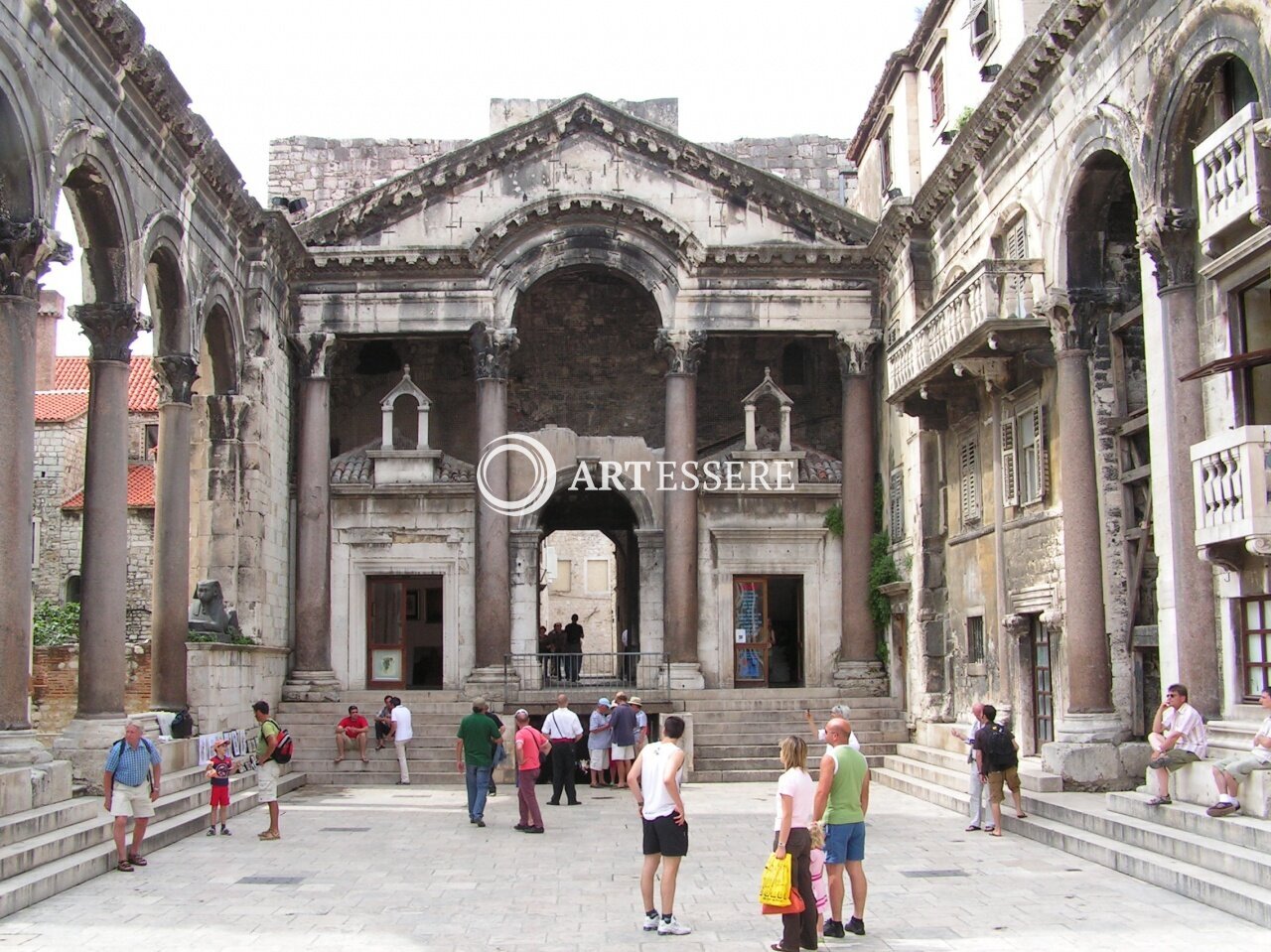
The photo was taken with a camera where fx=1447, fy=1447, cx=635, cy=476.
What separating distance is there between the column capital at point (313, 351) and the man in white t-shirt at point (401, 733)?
6.76 meters

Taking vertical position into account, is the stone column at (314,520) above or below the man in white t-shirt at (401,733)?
above

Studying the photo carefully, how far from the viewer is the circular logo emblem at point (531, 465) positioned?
84.5 feet

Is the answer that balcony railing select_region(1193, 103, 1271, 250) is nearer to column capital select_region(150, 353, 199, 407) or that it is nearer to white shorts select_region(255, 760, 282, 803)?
white shorts select_region(255, 760, 282, 803)

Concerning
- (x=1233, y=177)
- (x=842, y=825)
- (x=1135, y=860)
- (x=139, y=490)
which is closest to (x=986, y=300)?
(x=1233, y=177)

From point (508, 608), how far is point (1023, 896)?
579 inches

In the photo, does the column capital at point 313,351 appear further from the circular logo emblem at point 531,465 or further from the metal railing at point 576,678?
the metal railing at point 576,678

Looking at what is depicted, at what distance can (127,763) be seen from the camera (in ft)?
43.2

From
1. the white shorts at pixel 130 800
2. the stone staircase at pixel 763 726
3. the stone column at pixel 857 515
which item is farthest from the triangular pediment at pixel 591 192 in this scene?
the white shorts at pixel 130 800

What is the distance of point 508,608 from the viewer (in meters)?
25.6

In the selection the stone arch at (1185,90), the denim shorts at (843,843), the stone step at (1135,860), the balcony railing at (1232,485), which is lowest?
the stone step at (1135,860)

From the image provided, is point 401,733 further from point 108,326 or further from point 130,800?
point 130,800

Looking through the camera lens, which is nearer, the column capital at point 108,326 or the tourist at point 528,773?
the tourist at point 528,773

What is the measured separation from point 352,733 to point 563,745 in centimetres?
431

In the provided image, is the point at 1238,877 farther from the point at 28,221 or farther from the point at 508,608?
the point at 508,608
